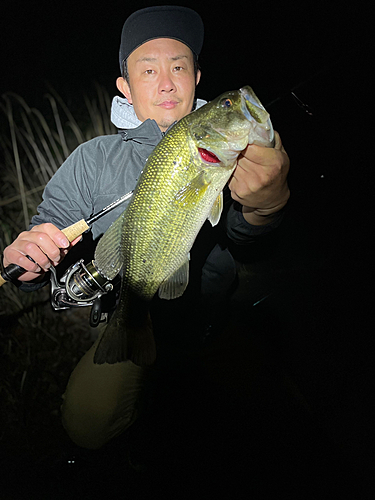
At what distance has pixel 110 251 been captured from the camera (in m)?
1.34

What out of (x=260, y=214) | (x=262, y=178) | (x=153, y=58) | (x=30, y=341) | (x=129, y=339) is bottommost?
(x=30, y=341)

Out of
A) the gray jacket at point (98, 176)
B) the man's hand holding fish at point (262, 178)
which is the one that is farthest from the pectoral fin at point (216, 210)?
the gray jacket at point (98, 176)

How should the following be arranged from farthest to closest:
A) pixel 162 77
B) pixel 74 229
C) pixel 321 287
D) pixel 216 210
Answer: pixel 321 287 < pixel 162 77 < pixel 74 229 < pixel 216 210

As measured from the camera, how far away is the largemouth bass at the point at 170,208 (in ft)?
3.69

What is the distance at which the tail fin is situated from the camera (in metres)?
1.34

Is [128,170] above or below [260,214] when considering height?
above

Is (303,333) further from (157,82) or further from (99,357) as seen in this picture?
(157,82)

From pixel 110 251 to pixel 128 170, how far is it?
63cm

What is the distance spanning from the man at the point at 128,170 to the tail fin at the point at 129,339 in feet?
1.59

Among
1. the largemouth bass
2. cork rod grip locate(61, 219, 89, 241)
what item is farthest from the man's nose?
cork rod grip locate(61, 219, 89, 241)

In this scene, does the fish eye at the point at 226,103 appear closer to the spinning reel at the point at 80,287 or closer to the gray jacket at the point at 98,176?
the gray jacket at the point at 98,176

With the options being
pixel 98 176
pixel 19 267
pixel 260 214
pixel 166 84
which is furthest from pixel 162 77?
pixel 19 267

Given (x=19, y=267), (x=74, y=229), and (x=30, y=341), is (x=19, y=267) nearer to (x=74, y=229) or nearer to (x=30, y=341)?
(x=74, y=229)

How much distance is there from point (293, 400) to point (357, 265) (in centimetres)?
177
